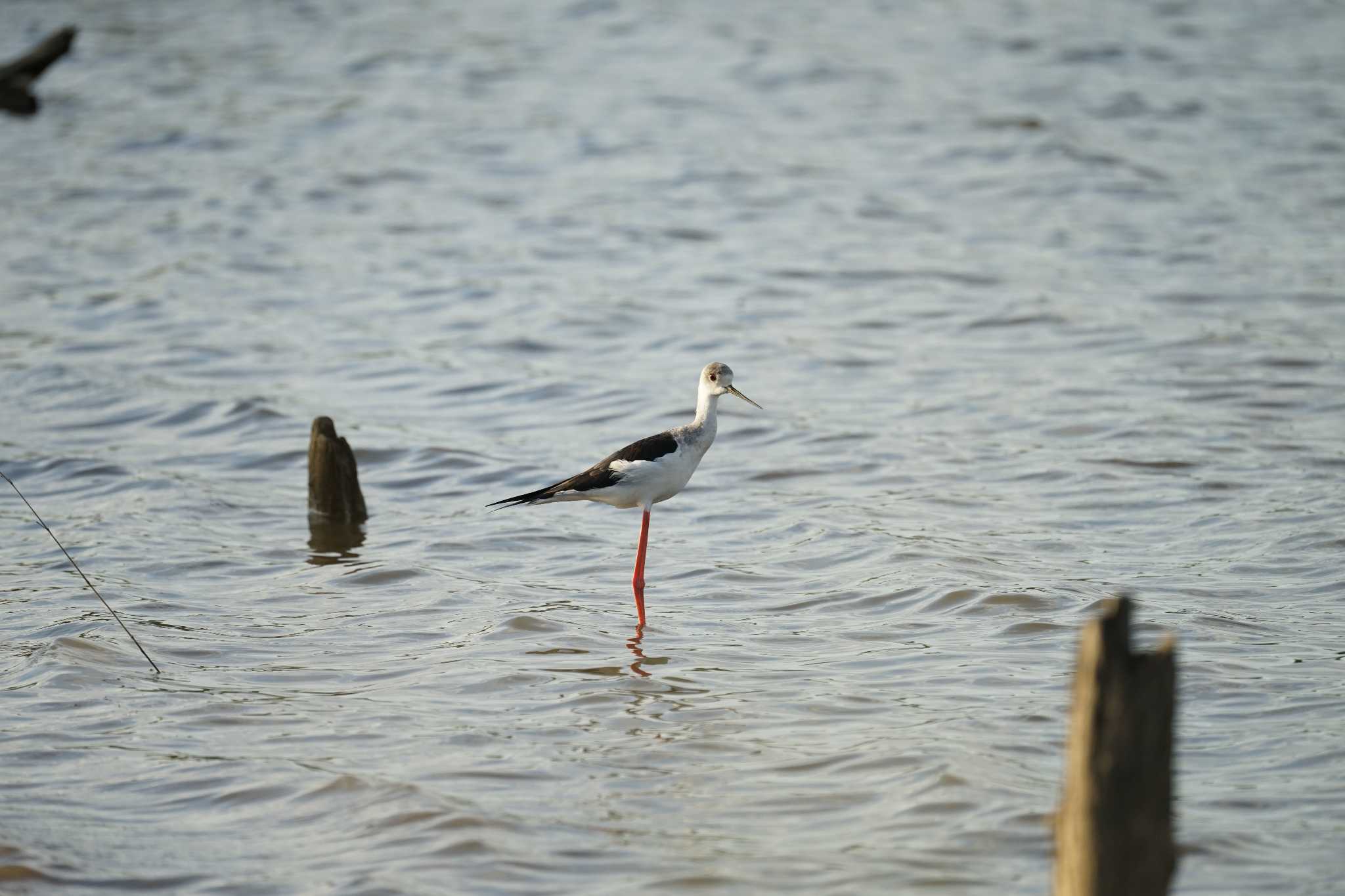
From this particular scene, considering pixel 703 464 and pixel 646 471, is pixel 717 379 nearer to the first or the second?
pixel 646 471

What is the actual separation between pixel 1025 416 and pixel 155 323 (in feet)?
29.6

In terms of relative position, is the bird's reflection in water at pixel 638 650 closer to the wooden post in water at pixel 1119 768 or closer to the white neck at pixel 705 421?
the white neck at pixel 705 421

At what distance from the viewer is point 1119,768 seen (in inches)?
151

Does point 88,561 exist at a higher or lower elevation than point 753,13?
lower

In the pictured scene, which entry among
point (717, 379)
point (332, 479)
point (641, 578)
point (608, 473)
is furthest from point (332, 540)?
point (717, 379)

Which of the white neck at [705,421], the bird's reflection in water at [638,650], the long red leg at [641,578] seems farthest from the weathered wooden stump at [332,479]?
the bird's reflection in water at [638,650]

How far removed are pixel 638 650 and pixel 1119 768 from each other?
4.57m

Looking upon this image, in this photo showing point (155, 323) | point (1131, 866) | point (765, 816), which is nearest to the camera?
point (1131, 866)

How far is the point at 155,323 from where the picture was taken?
52.8 ft

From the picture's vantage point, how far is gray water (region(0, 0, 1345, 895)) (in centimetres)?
635

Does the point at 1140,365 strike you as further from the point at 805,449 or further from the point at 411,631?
the point at 411,631

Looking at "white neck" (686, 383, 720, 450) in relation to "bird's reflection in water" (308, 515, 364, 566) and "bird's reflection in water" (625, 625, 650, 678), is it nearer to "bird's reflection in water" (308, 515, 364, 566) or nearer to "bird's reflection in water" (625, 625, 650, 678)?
"bird's reflection in water" (625, 625, 650, 678)

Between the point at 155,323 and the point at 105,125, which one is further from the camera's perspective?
the point at 105,125

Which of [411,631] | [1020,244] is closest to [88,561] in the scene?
[411,631]
